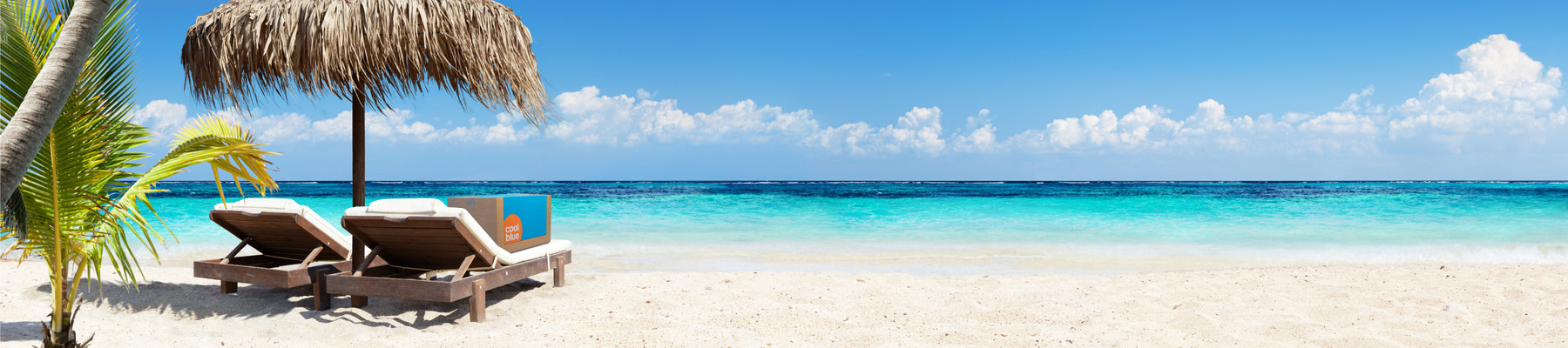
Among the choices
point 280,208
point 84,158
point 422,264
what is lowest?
point 422,264

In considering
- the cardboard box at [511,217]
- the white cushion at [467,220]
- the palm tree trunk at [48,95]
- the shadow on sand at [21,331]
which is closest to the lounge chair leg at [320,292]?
the white cushion at [467,220]

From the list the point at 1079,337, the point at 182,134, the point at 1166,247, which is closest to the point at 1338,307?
the point at 1079,337

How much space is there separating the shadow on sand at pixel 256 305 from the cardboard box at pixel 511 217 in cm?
35

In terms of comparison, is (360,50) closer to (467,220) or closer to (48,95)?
(467,220)

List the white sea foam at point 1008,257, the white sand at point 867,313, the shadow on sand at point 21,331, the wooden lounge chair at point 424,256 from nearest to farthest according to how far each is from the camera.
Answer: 1. the shadow on sand at point 21,331
2. the white sand at point 867,313
3. the wooden lounge chair at point 424,256
4. the white sea foam at point 1008,257

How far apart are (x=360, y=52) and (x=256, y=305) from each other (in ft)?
5.46

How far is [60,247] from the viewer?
8.73 feet

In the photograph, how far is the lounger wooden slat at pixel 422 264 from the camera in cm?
377

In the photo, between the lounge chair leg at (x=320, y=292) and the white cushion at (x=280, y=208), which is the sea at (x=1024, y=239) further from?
the lounge chair leg at (x=320, y=292)

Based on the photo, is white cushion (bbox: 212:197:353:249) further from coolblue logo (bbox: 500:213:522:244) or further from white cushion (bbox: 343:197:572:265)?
coolblue logo (bbox: 500:213:522:244)

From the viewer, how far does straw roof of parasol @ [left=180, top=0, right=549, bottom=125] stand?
3.98 m

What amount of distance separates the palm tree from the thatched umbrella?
1.18m

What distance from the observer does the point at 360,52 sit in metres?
3.97

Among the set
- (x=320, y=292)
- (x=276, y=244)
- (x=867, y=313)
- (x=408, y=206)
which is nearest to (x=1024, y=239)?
(x=867, y=313)
